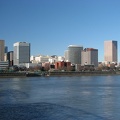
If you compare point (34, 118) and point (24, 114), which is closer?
point (34, 118)

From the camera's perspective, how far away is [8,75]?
138 metres

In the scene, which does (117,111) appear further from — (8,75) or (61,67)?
(61,67)

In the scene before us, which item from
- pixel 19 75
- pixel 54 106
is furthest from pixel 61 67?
pixel 54 106

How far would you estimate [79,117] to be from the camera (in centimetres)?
2081

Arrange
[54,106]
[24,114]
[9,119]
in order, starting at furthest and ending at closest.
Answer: [54,106] < [24,114] < [9,119]

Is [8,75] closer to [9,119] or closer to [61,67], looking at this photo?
[61,67]

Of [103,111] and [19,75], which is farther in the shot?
[19,75]

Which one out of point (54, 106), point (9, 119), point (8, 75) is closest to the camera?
point (9, 119)

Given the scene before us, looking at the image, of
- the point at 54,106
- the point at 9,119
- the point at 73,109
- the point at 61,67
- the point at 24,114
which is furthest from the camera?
the point at 61,67

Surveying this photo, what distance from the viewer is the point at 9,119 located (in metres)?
20.2

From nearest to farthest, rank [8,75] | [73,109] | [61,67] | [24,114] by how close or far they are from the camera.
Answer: [24,114] < [73,109] < [8,75] < [61,67]

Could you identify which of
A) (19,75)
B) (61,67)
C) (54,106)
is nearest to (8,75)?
(19,75)

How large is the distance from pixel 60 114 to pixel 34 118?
2.21 metres

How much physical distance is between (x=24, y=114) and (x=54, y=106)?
4.39 meters
